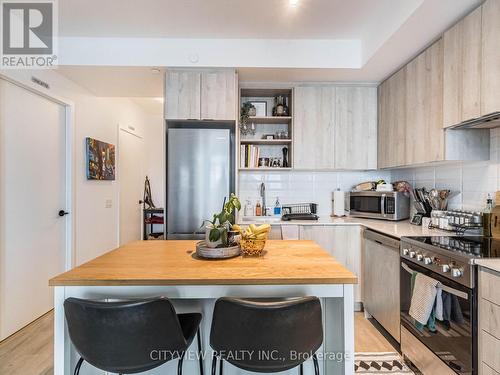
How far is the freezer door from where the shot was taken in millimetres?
2906

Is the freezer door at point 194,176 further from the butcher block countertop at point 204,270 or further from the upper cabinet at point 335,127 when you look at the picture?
the butcher block countertop at point 204,270

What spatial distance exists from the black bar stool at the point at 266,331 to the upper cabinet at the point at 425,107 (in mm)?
1845

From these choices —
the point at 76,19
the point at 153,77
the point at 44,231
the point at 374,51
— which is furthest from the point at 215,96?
the point at 44,231

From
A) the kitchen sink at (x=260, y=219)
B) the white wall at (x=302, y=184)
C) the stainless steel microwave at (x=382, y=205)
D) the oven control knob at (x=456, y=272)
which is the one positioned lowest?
the oven control knob at (x=456, y=272)

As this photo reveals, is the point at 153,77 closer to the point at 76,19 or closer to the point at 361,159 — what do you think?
the point at 76,19

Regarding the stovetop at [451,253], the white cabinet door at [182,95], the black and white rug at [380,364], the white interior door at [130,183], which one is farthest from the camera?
the white interior door at [130,183]

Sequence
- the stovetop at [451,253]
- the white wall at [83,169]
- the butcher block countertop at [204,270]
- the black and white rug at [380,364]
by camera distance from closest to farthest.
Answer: the butcher block countertop at [204,270] → the stovetop at [451,253] → the black and white rug at [380,364] → the white wall at [83,169]

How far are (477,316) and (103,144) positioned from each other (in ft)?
13.5

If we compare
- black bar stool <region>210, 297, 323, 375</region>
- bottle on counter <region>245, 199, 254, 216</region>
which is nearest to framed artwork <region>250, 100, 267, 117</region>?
bottle on counter <region>245, 199, 254, 216</region>

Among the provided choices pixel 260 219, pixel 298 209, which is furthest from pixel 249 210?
pixel 298 209

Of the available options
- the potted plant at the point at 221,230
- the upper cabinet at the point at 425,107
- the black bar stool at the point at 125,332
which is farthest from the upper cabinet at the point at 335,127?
the black bar stool at the point at 125,332

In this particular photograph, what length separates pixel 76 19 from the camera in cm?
249

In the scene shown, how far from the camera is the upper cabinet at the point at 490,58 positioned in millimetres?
1658

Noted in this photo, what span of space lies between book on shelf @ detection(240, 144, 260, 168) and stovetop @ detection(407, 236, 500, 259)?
74.2 inches
